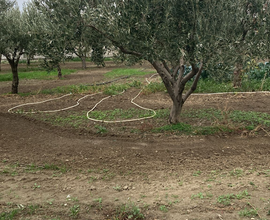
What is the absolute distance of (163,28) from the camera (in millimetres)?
6406

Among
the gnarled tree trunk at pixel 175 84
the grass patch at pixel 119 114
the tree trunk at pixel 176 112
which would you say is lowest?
the grass patch at pixel 119 114

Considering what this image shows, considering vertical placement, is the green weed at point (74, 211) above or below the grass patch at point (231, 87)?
below

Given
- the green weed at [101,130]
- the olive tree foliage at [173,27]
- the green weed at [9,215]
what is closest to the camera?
the green weed at [9,215]

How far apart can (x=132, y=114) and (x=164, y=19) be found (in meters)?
4.55

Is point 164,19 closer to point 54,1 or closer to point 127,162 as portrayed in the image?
point 54,1

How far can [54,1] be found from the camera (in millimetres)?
6676

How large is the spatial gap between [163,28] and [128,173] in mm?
3376

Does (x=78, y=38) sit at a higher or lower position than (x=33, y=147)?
higher

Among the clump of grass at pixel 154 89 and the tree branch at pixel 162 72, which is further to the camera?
the clump of grass at pixel 154 89

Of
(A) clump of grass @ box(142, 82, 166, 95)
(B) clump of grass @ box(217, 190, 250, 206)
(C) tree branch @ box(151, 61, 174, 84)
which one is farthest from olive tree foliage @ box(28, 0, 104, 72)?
(A) clump of grass @ box(142, 82, 166, 95)

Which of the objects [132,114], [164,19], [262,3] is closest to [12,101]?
[132,114]

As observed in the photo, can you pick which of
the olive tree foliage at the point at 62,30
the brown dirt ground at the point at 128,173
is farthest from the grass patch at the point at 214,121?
the olive tree foliage at the point at 62,30

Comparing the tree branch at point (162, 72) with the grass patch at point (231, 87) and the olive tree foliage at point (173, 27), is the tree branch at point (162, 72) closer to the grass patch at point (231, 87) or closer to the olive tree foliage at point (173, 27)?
the olive tree foliage at point (173, 27)

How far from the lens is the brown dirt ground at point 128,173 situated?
14.7ft
